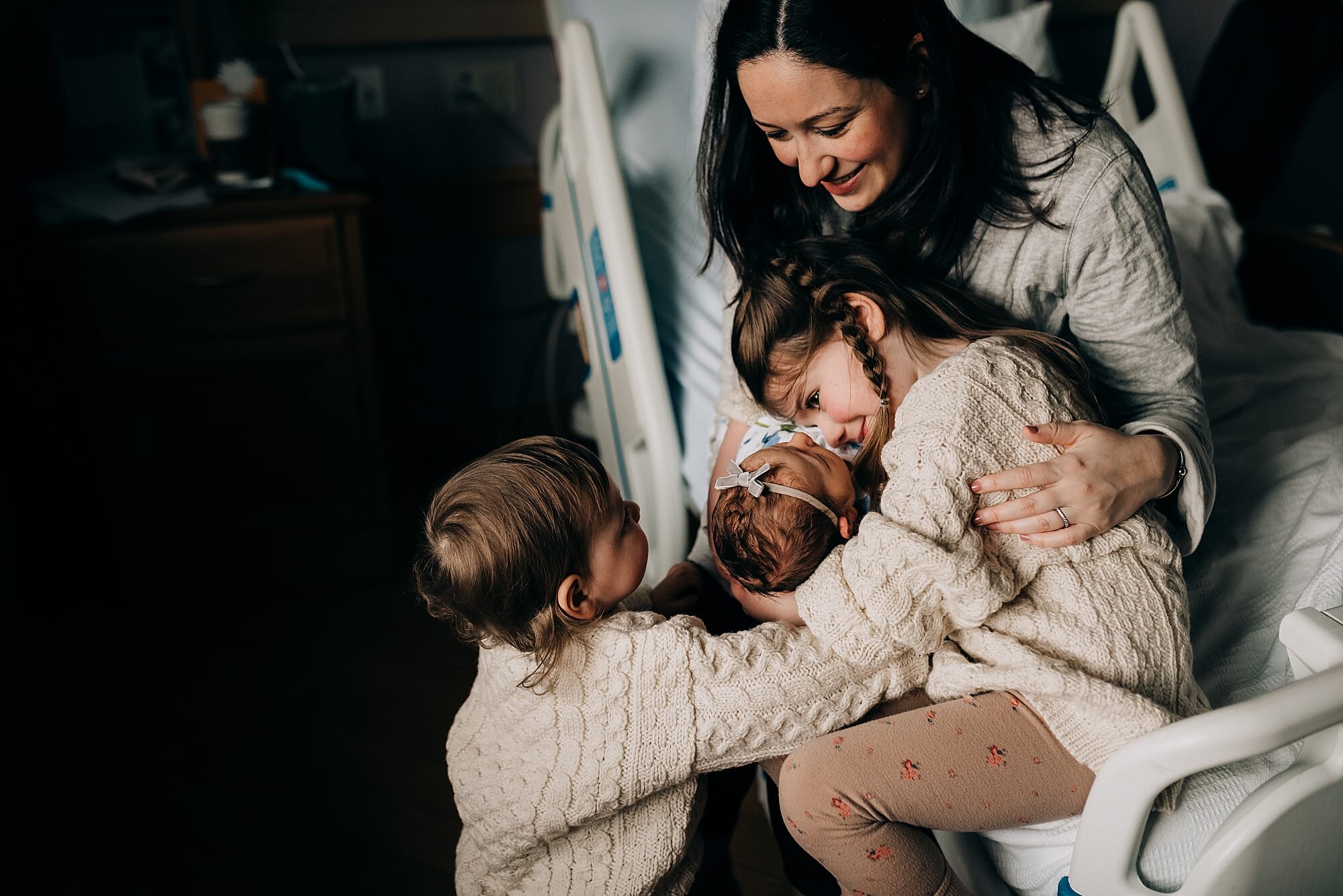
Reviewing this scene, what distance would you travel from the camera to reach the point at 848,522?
1.03 meters

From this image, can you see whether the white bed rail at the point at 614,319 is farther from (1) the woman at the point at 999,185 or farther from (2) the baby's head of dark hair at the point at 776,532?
(2) the baby's head of dark hair at the point at 776,532

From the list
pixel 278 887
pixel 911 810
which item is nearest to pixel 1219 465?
pixel 911 810

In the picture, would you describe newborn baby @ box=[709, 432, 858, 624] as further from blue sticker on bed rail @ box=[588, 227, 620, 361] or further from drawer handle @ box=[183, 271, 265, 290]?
drawer handle @ box=[183, 271, 265, 290]

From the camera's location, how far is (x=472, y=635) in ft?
3.39

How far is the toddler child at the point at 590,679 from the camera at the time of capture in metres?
0.96

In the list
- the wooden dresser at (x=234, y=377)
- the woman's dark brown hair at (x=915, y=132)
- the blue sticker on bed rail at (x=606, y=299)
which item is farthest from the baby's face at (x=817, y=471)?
the wooden dresser at (x=234, y=377)

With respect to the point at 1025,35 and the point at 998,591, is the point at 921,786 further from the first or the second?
the point at 1025,35

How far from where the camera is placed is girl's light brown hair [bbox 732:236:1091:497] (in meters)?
1.07

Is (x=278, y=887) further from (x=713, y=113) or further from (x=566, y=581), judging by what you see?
(x=713, y=113)

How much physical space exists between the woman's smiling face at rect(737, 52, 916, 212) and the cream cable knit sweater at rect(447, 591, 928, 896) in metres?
0.48

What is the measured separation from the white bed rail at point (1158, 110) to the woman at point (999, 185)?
0.96 metres

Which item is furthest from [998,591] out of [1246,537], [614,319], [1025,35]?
[1025,35]

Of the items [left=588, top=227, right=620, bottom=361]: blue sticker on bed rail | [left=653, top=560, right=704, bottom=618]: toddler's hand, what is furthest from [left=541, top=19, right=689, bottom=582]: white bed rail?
[left=653, top=560, right=704, bottom=618]: toddler's hand

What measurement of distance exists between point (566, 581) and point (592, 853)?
282mm
